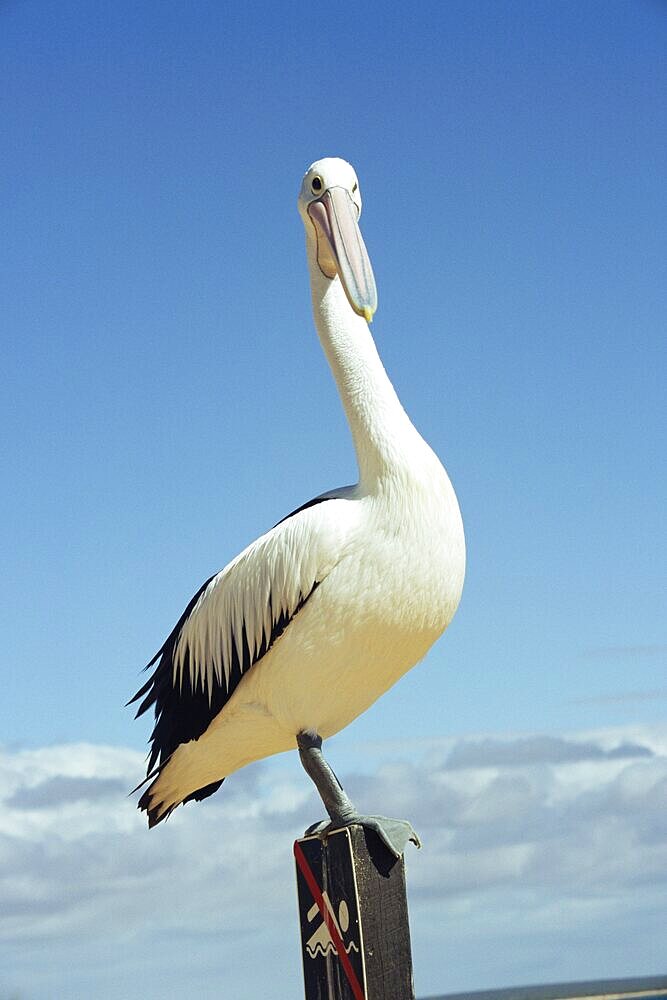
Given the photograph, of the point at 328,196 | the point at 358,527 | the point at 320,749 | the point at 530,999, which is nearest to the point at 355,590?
the point at 358,527

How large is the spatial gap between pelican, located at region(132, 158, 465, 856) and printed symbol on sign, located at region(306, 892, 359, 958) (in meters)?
0.28

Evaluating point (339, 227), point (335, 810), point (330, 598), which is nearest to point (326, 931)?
point (335, 810)

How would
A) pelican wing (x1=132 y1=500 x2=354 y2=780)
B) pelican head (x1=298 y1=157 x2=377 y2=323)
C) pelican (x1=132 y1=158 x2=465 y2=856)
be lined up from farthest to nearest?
1. pelican head (x1=298 y1=157 x2=377 y2=323)
2. pelican wing (x1=132 y1=500 x2=354 y2=780)
3. pelican (x1=132 y1=158 x2=465 y2=856)

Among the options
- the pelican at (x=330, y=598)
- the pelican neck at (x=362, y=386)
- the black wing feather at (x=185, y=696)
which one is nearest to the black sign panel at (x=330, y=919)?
the pelican at (x=330, y=598)

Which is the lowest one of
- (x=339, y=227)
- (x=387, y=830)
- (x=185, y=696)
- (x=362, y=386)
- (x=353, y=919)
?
(x=353, y=919)

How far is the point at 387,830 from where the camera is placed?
4367mm

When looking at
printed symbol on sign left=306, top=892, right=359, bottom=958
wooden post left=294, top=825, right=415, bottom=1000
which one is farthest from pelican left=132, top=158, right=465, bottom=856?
printed symbol on sign left=306, top=892, right=359, bottom=958

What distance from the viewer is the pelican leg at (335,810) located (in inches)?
171

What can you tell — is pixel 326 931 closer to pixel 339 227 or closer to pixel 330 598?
pixel 330 598

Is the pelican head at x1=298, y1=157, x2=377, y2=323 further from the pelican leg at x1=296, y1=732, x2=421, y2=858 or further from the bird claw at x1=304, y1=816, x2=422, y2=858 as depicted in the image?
the bird claw at x1=304, y1=816, x2=422, y2=858

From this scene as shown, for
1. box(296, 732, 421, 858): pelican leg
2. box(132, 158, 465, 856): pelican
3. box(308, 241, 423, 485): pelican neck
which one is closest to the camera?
box(296, 732, 421, 858): pelican leg

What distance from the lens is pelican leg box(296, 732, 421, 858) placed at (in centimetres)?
435

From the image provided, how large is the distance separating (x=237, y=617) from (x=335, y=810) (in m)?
0.90

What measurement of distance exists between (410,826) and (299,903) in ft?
1.58
